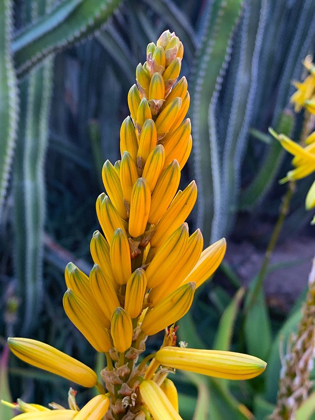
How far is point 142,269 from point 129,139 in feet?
0.36

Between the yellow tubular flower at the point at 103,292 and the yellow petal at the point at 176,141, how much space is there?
0.37ft

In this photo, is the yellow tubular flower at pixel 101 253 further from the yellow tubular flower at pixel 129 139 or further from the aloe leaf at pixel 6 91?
the aloe leaf at pixel 6 91

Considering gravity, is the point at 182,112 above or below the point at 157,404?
above

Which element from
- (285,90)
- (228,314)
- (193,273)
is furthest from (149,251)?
(285,90)

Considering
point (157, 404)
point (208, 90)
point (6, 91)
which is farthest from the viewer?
point (208, 90)

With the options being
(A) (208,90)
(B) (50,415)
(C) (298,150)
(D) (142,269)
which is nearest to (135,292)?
(D) (142,269)

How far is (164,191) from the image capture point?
348 mm

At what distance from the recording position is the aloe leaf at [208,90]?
1.23 meters

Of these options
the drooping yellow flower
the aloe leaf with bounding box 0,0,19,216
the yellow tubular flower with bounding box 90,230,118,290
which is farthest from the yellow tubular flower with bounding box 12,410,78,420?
the aloe leaf with bounding box 0,0,19,216

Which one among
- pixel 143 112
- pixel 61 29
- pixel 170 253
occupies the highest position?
pixel 61 29

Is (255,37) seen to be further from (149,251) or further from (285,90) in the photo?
(149,251)

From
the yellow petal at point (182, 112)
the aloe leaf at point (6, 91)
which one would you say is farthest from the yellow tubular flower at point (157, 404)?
the aloe leaf at point (6, 91)

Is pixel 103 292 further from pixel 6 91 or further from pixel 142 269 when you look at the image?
pixel 6 91

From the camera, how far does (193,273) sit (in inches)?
15.0
